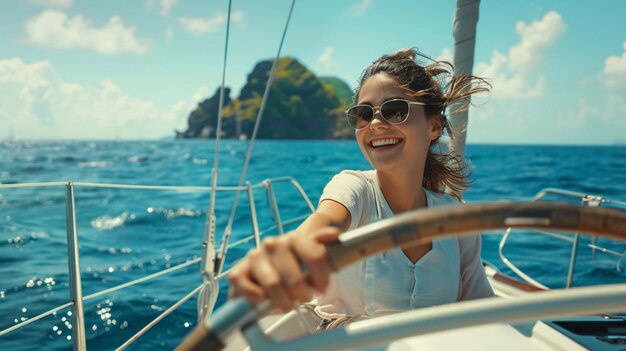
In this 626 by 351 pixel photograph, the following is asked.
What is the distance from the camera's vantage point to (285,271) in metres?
0.54

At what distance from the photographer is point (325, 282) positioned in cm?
Answer: 54

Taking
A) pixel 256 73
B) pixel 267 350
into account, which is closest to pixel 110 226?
pixel 267 350

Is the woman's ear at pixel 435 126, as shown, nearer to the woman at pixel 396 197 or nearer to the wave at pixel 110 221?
the woman at pixel 396 197

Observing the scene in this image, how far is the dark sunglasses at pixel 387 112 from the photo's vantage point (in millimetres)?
1421

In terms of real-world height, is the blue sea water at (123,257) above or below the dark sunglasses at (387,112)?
below

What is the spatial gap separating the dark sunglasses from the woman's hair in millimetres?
85

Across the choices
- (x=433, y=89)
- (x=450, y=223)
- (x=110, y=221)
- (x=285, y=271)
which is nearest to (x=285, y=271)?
(x=285, y=271)

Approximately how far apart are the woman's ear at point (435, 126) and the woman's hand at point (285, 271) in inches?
44.7

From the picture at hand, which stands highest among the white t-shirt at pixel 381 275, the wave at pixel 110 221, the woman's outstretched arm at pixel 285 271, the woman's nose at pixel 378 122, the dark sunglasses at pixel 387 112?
the dark sunglasses at pixel 387 112

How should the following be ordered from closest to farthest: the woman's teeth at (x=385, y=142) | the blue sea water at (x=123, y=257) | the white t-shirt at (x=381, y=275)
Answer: the white t-shirt at (x=381, y=275), the woman's teeth at (x=385, y=142), the blue sea water at (x=123, y=257)

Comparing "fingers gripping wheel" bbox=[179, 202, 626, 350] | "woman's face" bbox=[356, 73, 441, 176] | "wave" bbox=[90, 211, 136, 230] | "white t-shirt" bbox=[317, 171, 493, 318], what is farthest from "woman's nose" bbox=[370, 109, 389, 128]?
"wave" bbox=[90, 211, 136, 230]

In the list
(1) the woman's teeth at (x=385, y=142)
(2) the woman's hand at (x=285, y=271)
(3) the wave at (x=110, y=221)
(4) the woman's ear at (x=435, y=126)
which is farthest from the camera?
(3) the wave at (x=110, y=221)

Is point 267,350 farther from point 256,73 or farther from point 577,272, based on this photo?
point 256,73

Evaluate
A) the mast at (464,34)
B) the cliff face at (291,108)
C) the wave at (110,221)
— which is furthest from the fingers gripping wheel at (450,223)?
the cliff face at (291,108)
